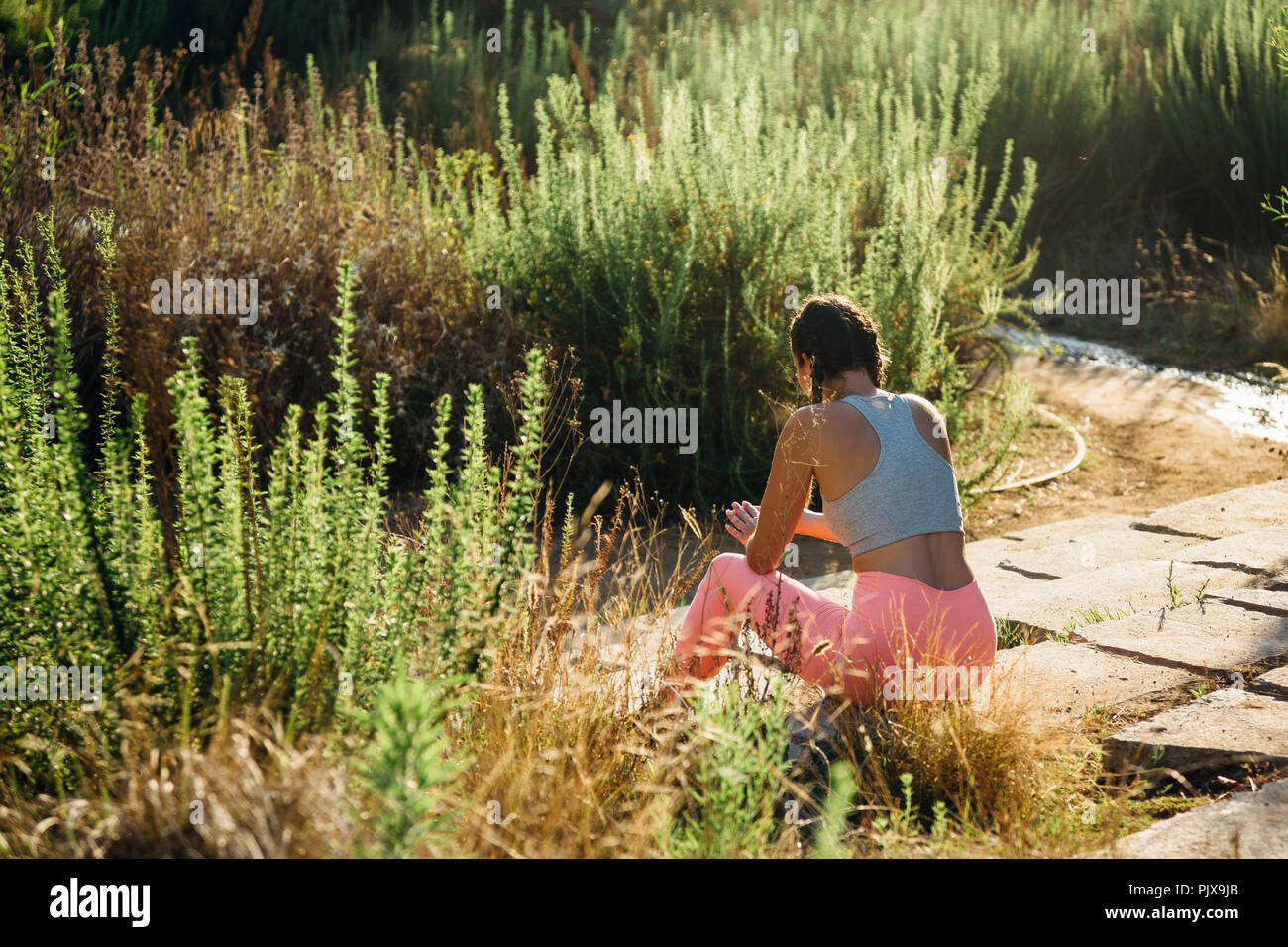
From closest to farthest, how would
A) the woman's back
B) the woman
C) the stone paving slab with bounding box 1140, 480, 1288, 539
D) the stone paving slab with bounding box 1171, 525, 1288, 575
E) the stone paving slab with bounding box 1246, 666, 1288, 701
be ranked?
the stone paving slab with bounding box 1246, 666, 1288, 701 → the woman → the woman's back → the stone paving slab with bounding box 1171, 525, 1288, 575 → the stone paving slab with bounding box 1140, 480, 1288, 539

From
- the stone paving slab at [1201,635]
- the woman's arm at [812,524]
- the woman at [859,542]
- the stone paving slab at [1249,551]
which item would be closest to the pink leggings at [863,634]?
the woman at [859,542]

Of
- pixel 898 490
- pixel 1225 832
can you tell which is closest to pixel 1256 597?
pixel 898 490

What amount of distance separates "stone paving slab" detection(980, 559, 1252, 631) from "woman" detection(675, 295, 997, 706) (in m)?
0.75

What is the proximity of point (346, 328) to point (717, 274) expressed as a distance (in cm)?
316

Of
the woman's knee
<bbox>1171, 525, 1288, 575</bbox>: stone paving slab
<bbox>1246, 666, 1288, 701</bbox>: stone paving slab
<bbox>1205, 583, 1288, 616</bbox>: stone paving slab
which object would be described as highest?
the woman's knee

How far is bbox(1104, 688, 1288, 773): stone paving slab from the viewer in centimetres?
Answer: 242

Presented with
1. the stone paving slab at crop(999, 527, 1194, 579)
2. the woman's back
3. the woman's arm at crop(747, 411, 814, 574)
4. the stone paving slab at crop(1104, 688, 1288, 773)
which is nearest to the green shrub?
the woman's arm at crop(747, 411, 814, 574)

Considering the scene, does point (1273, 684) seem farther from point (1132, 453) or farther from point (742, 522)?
point (1132, 453)

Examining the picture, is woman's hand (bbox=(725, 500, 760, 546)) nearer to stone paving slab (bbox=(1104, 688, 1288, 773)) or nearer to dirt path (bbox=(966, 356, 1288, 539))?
stone paving slab (bbox=(1104, 688, 1288, 773))

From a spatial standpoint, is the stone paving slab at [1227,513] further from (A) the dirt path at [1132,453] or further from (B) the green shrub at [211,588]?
A: (B) the green shrub at [211,588]

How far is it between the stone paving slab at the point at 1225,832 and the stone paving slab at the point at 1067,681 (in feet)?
1.21

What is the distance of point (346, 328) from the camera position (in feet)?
7.28

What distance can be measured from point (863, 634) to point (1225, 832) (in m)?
0.96

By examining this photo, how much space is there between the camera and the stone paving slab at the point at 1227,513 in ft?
15.5
